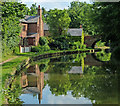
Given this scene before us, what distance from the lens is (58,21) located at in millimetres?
58500

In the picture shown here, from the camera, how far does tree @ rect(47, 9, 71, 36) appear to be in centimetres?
5841

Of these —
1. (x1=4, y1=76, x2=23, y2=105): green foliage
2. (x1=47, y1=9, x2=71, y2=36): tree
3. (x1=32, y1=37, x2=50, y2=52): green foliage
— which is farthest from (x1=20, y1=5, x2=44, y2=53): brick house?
(x1=4, y1=76, x2=23, y2=105): green foliage

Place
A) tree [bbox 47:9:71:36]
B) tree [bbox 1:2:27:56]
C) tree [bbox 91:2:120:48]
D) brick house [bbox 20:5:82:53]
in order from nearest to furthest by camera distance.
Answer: tree [bbox 1:2:27:56] → tree [bbox 91:2:120:48] → brick house [bbox 20:5:82:53] → tree [bbox 47:9:71:36]

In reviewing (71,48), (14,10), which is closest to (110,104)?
(14,10)

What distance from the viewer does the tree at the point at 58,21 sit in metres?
58.4

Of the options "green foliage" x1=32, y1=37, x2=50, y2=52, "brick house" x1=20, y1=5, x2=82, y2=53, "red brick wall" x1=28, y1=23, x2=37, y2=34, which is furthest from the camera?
"red brick wall" x1=28, y1=23, x2=37, y2=34

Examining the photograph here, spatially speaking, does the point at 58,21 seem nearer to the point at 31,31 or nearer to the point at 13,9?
the point at 31,31

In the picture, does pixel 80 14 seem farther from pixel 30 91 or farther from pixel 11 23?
pixel 30 91

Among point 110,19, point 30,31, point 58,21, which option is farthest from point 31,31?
point 110,19

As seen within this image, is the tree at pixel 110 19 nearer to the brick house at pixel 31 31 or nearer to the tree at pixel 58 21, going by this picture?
the brick house at pixel 31 31

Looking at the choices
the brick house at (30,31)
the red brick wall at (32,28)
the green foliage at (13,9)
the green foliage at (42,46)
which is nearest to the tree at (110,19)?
the green foliage at (13,9)

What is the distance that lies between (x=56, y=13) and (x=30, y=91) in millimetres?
45985

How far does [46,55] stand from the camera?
131 ft

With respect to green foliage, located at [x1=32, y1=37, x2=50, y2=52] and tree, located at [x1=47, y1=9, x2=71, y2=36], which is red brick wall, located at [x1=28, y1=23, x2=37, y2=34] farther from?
tree, located at [x1=47, y1=9, x2=71, y2=36]
